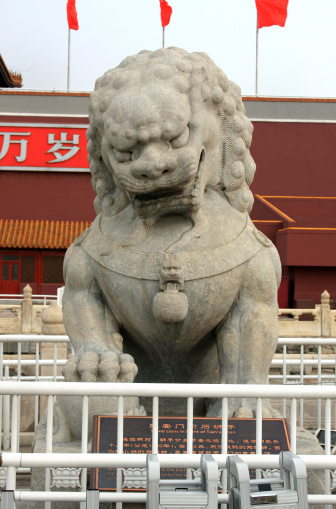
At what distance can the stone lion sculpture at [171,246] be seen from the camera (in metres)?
2.44

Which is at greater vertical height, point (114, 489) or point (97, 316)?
point (97, 316)

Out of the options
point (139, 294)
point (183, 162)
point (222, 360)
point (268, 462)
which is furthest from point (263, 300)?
point (268, 462)

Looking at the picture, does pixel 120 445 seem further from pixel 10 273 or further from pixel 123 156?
pixel 10 273

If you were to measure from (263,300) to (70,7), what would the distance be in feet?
49.4

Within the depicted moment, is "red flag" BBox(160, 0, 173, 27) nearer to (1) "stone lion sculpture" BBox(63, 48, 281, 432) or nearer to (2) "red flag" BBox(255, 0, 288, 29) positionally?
(2) "red flag" BBox(255, 0, 288, 29)

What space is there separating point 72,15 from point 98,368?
1519 cm

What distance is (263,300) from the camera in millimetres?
2670

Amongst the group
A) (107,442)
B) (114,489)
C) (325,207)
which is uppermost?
(325,207)

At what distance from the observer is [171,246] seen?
258cm

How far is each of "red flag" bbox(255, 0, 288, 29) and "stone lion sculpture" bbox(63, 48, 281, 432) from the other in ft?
43.2

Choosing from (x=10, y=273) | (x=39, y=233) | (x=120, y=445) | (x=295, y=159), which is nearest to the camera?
(x=120, y=445)

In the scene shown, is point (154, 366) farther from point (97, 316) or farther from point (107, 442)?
point (107, 442)

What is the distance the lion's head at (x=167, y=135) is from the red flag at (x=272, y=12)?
517 inches

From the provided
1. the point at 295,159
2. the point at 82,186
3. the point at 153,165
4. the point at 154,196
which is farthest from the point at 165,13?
the point at 153,165
